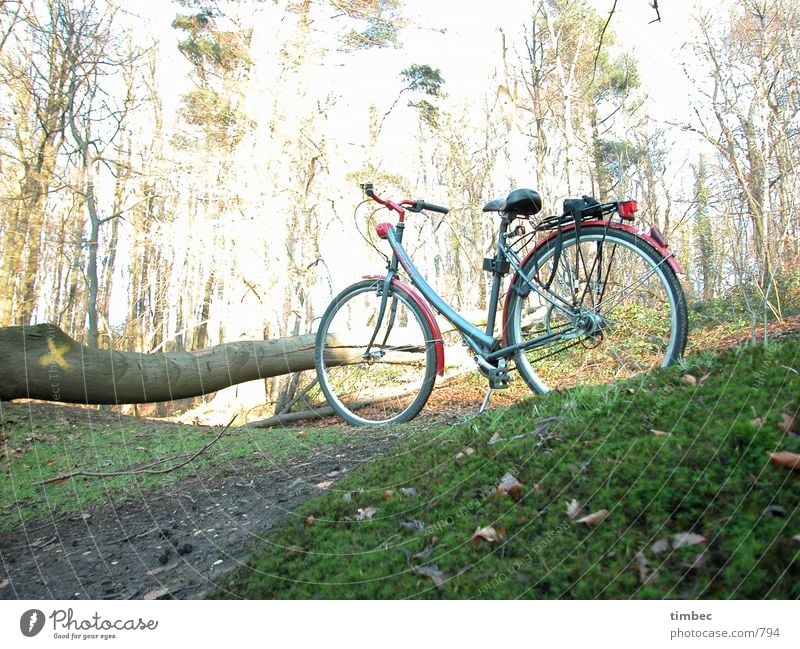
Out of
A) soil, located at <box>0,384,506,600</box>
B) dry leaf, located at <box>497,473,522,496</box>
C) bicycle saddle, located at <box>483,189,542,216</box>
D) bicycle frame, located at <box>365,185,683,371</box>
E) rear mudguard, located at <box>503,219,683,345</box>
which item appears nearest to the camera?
dry leaf, located at <box>497,473,522,496</box>

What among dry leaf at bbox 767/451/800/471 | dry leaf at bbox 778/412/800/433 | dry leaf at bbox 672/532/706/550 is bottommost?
dry leaf at bbox 672/532/706/550

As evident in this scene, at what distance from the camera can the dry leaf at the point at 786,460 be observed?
29.9 inches

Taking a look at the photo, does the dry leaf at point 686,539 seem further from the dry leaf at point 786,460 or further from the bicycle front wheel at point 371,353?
the bicycle front wheel at point 371,353

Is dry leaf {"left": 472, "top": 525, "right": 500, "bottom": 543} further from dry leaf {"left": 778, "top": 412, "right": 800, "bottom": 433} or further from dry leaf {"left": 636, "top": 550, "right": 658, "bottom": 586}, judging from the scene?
dry leaf {"left": 778, "top": 412, "right": 800, "bottom": 433}

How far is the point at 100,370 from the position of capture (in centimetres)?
244

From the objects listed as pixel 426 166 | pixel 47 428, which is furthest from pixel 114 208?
pixel 426 166

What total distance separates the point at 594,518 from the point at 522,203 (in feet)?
4.53

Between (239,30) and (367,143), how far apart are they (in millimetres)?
962

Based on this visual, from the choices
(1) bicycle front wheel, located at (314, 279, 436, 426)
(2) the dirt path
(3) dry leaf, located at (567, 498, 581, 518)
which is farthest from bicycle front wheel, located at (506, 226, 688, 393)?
(3) dry leaf, located at (567, 498, 581, 518)

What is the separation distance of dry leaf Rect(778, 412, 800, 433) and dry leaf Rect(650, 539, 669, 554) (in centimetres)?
31

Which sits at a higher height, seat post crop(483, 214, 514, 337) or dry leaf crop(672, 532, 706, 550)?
seat post crop(483, 214, 514, 337)

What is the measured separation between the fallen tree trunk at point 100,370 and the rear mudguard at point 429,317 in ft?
1.66

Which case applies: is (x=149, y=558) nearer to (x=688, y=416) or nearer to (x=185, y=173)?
(x=688, y=416)

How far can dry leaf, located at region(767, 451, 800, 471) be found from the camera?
0.76m
